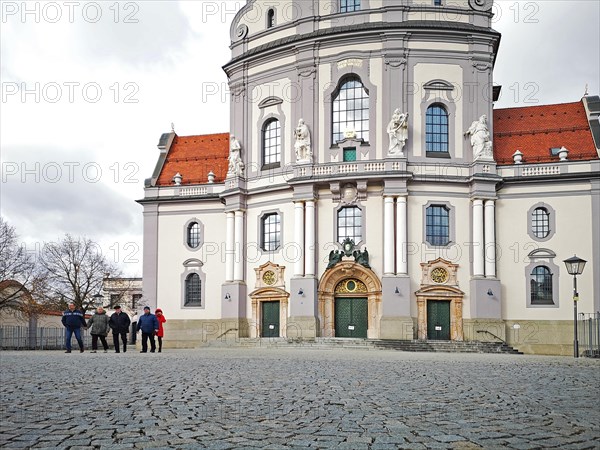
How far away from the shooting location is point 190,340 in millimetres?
42750

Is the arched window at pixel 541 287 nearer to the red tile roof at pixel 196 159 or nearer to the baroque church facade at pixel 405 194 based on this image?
the baroque church facade at pixel 405 194

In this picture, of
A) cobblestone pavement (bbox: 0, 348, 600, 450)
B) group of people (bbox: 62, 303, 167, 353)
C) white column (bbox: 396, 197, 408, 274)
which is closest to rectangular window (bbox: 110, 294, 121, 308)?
white column (bbox: 396, 197, 408, 274)

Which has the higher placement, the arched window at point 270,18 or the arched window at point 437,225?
the arched window at point 270,18

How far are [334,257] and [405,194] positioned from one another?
485 centimetres

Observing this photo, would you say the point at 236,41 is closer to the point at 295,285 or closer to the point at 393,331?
the point at 295,285

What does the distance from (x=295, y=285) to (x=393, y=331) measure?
5.70 m

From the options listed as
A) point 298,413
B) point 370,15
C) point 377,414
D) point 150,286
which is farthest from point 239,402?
point 150,286

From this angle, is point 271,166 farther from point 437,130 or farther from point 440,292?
point 440,292

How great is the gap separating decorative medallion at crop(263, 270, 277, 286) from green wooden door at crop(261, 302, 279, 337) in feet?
3.78

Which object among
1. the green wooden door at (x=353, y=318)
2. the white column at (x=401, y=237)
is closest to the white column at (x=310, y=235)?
the green wooden door at (x=353, y=318)

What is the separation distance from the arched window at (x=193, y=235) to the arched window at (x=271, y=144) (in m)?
6.07

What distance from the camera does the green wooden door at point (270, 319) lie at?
132 ft

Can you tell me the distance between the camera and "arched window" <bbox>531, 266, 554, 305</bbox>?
3794 cm

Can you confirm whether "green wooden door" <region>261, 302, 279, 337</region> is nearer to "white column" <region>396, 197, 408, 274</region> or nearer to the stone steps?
the stone steps
